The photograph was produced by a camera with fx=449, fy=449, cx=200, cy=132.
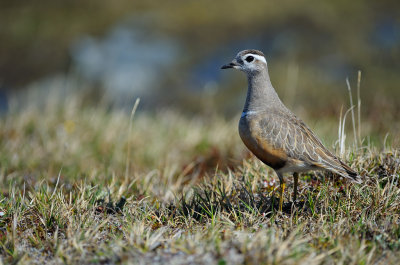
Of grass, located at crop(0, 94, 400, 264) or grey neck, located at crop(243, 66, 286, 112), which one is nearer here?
grass, located at crop(0, 94, 400, 264)

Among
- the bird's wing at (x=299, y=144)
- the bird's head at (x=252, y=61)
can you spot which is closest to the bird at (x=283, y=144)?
the bird's wing at (x=299, y=144)

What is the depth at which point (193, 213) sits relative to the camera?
4.33 m

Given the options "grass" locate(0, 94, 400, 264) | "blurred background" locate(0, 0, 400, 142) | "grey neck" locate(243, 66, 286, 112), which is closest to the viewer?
"grass" locate(0, 94, 400, 264)

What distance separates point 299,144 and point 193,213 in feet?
4.05

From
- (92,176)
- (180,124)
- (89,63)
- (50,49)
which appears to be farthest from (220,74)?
(92,176)

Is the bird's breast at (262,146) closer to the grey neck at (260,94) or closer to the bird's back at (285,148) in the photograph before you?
the bird's back at (285,148)

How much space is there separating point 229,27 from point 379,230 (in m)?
17.4

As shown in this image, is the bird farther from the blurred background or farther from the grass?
the blurred background

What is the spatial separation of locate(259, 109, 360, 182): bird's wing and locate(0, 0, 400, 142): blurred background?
8.68m

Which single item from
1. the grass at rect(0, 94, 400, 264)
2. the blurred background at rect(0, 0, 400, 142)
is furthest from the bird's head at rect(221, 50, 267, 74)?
the blurred background at rect(0, 0, 400, 142)

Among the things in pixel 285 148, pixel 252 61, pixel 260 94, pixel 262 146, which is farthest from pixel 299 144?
pixel 252 61

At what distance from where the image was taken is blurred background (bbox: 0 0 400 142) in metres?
15.2

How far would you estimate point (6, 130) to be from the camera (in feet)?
25.7

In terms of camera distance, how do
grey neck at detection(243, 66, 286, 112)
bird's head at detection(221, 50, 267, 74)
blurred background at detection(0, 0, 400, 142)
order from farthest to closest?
blurred background at detection(0, 0, 400, 142)
bird's head at detection(221, 50, 267, 74)
grey neck at detection(243, 66, 286, 112)
